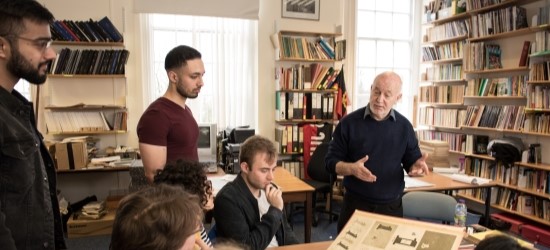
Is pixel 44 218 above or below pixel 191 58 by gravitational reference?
below


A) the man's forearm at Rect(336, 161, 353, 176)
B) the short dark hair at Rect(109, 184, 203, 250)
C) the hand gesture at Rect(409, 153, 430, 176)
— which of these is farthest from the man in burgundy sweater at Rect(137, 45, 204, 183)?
the hand gesture at Rect(409, 153, 430, 176)

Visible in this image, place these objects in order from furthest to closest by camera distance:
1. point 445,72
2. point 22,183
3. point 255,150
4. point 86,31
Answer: point 445,72
point 86,31
point 255,150
point 22,183

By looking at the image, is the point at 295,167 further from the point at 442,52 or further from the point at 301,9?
the point at 442,52

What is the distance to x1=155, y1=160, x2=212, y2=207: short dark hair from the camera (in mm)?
1461

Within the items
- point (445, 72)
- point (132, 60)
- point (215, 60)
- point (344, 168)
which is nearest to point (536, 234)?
point (445, 72)

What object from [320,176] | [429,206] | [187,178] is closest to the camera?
[187,178]

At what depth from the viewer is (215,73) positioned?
4.88m

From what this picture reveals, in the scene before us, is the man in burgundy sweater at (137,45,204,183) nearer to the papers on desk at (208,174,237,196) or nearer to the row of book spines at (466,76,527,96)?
the papers on desk at (208,174,237,196)

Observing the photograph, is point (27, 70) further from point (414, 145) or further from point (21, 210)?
point (414, 145)

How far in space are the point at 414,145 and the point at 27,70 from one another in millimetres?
2001

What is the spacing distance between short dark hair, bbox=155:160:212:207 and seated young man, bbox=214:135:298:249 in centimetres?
21

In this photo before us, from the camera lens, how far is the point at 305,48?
491 cm

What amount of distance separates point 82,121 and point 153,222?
4.05 metres

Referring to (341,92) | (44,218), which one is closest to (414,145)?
(44,218)
